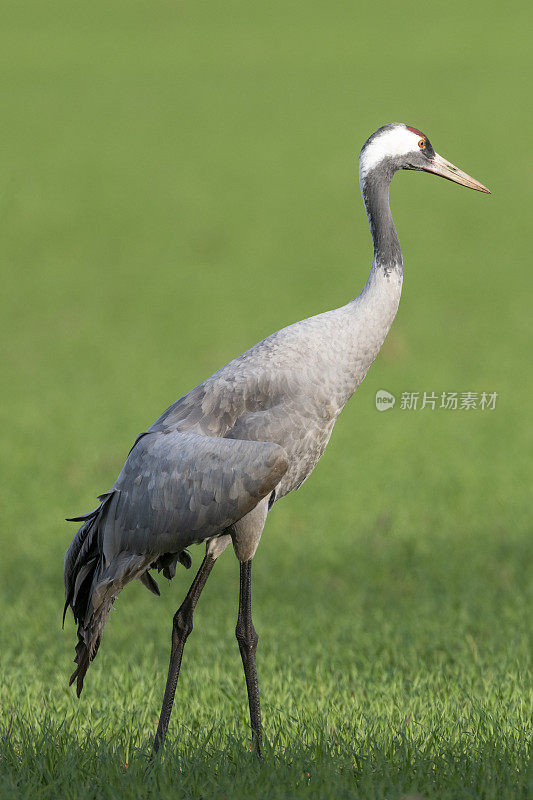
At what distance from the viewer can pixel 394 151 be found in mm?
5516

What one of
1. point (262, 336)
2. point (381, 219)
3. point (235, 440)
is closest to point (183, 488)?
point (235, 440)

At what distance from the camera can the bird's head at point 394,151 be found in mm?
5492

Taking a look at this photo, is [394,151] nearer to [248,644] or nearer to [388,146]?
[388,146]

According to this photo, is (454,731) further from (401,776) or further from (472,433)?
(472,433)

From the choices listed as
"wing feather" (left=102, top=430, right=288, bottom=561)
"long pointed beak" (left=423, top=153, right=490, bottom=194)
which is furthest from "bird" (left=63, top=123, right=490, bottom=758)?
"long pointed beak" (left=423, top=153, right=490, bottom=194)

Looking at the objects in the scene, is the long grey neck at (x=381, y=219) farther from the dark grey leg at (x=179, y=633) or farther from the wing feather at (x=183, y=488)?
the dark grey leg at (x=179, y=633)

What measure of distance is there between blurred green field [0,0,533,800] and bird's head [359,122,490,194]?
284 cm

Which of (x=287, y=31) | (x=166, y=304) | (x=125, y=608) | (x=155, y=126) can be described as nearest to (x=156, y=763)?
(x=125, y=608)

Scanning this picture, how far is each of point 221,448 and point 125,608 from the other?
4.52 m

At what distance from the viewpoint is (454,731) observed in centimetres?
565

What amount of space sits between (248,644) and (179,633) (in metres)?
0.36

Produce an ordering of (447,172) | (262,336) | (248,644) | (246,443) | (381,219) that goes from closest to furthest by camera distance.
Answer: (246,443) → (381,219) → (248,644) → (447,172) → (262,336)

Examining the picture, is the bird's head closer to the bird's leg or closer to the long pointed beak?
the long pointed beak

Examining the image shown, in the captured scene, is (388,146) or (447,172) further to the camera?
(447,172)
